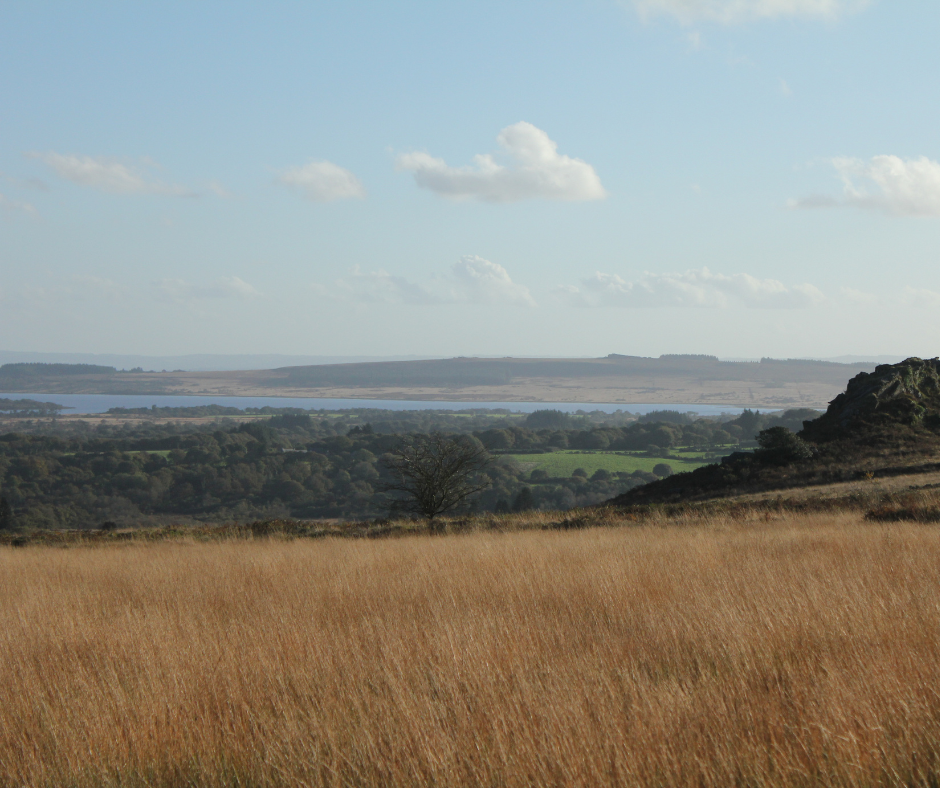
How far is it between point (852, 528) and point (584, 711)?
9.81m

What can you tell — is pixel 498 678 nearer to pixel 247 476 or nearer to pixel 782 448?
pixel 782 448

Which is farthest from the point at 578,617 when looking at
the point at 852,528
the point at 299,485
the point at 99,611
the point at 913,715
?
the point at 299,485

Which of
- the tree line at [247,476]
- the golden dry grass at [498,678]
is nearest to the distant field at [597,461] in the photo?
the tree line at [247,476]

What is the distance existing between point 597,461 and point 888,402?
6783 cm

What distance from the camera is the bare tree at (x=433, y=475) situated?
28.8 m

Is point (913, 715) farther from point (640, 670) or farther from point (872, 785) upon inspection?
point (640, 670)

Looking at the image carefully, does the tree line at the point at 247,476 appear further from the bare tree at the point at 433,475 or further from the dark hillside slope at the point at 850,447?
the dark hillside slope at the point at 850,447

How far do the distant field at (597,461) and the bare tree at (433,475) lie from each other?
5681 centimetres

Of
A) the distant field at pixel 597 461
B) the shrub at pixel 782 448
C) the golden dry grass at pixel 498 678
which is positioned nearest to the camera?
the golden dry grass at pixel 498 678

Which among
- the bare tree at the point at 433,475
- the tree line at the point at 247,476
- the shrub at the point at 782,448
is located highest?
the shrub at the point at 782,448

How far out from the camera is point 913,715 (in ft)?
12.1

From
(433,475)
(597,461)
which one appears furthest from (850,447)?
(597,461)

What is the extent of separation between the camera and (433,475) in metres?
29.0

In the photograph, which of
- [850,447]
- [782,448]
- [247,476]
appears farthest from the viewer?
[247,476]
